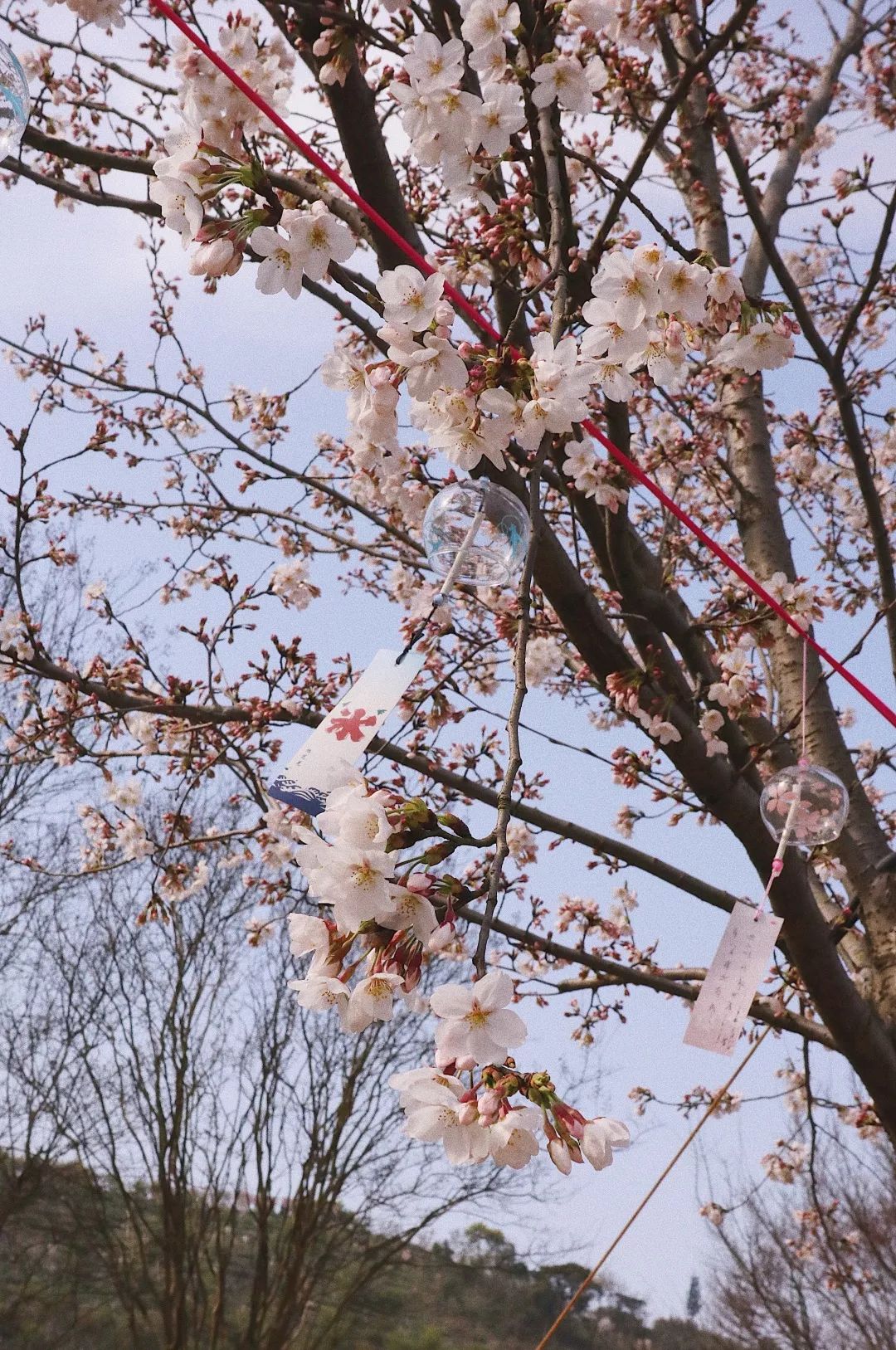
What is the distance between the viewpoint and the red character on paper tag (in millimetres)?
981

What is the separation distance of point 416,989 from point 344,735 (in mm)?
288

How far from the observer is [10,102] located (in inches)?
47.4

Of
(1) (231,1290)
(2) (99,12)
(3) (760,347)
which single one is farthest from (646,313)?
(1) (231,1290)

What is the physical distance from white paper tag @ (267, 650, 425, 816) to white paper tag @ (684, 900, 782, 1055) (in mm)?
619

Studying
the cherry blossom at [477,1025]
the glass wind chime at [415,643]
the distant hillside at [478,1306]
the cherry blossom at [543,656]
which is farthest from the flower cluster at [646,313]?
the distant hillside at [478,1306]

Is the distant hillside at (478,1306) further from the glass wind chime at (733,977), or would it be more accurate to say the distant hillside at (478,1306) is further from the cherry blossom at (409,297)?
the cherry blossom at (409,297)

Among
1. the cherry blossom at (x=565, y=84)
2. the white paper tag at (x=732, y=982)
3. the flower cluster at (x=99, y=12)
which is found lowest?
the white paper tag at (x=732, y=982)

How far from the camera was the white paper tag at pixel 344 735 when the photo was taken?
95 centimetres

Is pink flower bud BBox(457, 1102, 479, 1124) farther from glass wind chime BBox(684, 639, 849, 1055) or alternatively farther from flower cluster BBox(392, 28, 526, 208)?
flower cluster BBox(392, 28, 526, 208)

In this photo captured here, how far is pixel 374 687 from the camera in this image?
102 centimetres

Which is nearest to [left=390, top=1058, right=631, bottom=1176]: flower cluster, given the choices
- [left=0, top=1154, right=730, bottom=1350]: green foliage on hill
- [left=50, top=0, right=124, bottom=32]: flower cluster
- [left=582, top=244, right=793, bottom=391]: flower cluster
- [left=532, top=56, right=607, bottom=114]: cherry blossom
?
[left=582, top=244, right=793, bottom=391]: flower cluster

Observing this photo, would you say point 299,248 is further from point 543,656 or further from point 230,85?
point 543,656

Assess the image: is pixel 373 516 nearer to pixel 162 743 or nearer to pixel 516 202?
pixel 162 743

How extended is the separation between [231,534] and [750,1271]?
28.4 feet
